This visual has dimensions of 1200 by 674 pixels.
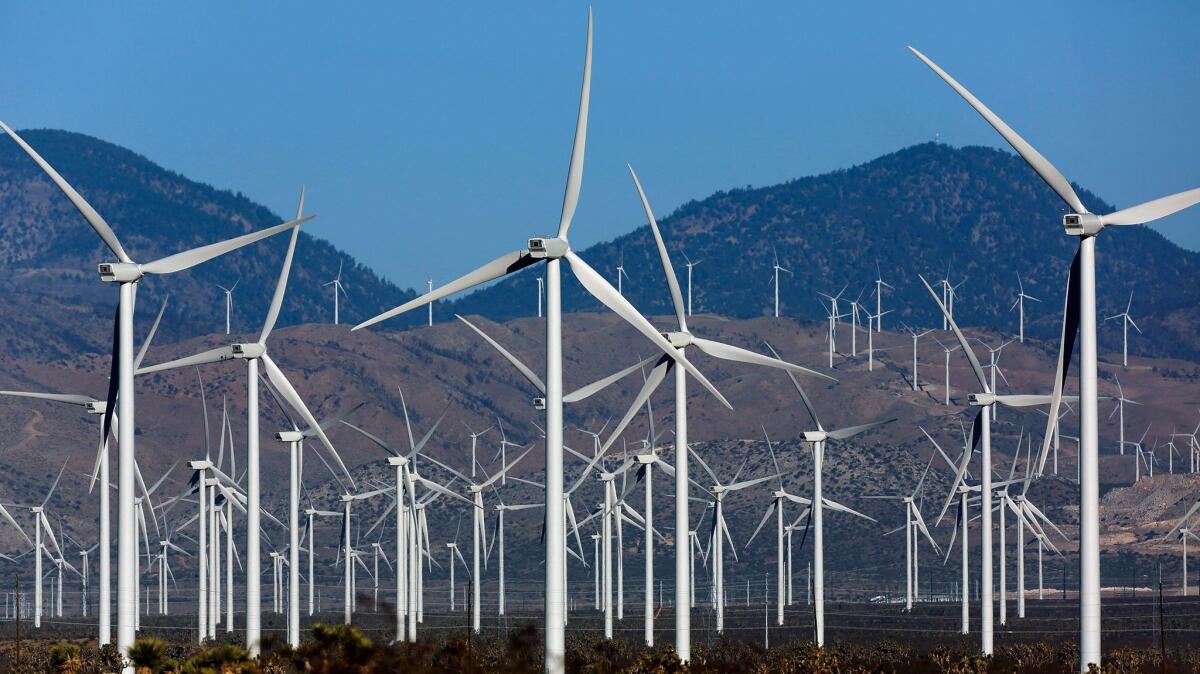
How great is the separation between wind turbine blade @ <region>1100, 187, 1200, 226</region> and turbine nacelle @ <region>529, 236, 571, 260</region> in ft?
40.8

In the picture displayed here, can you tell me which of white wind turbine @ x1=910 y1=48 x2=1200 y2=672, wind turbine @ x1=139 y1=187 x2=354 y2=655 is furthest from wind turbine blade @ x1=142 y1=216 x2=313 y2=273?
white wind turbine @ x1=910 y1=48 x2=1200 y2=672

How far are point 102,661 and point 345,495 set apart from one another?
50.3 metres

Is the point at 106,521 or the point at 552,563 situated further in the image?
the point at 106,521

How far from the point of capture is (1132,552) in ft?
655

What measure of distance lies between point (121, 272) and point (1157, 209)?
86.0 feet

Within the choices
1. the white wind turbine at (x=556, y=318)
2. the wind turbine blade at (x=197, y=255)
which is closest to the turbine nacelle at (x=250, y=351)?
the wind turbine blade at (x=197, y=255)

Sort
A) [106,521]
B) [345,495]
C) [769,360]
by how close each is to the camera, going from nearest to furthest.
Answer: [769,360]
[106,521]
[345,495]

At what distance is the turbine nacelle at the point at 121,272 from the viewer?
181 ft

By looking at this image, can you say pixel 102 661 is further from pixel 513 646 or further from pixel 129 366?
pixel 513 646

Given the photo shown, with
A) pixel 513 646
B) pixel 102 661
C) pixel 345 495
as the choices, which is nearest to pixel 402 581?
pixel 345 495

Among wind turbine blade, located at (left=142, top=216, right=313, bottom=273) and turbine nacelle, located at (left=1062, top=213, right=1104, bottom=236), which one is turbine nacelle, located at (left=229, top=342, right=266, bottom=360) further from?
turbine nacelle, located at (left=1062, top=213, right=1104, bottom=236)

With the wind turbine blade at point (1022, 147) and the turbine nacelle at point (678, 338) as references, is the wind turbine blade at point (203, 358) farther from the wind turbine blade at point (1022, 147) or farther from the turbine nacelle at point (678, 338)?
the wind turbine blade at point (1022, 147)

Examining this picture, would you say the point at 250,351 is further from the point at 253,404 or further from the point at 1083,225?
the point at 1083,225

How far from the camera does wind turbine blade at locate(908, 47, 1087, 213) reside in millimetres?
47550
